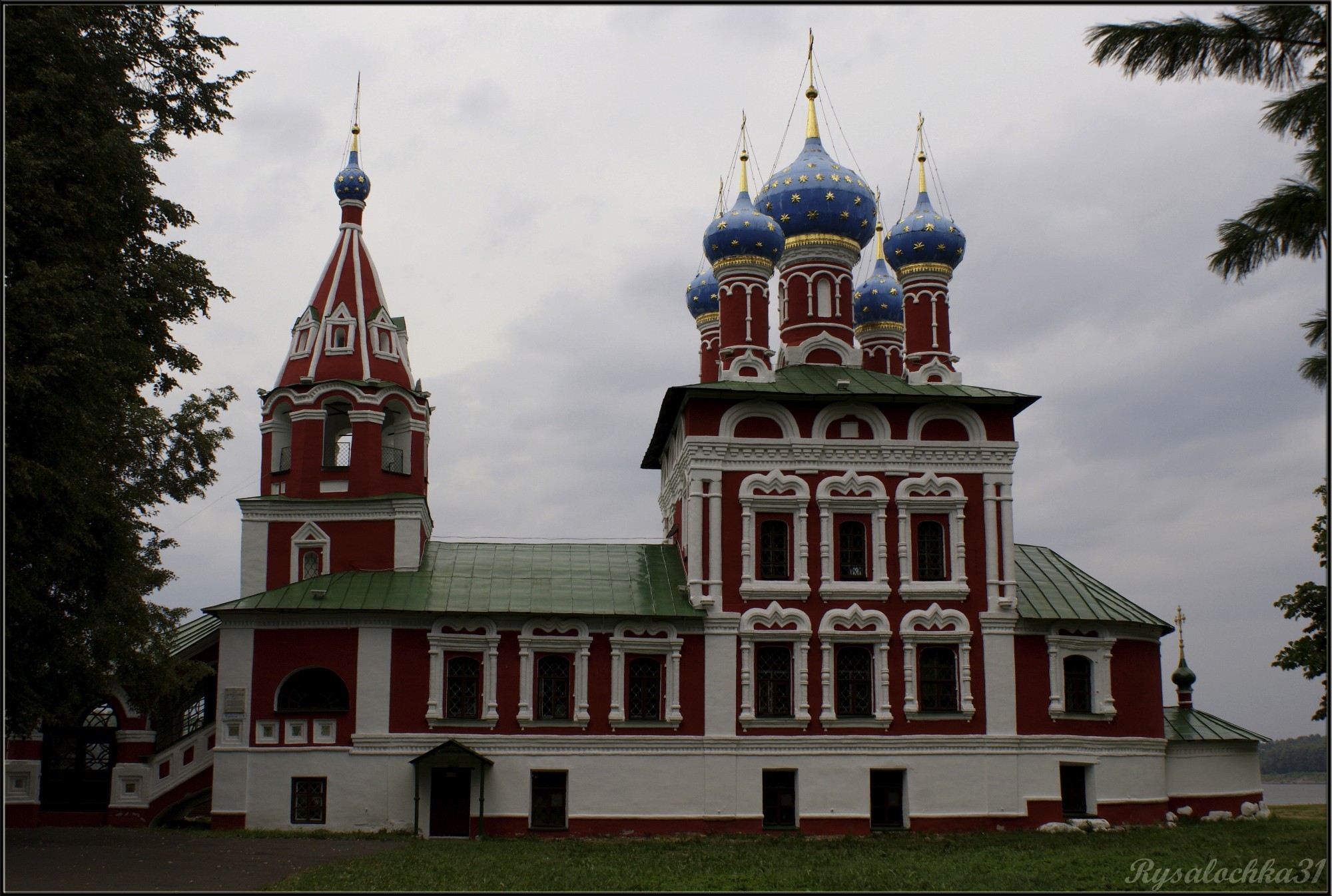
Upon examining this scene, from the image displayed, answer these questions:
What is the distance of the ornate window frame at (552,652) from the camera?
2227 centimetres

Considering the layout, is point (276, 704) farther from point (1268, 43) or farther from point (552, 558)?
point (1268, 43)

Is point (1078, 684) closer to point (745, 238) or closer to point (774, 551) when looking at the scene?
point (774, 551)

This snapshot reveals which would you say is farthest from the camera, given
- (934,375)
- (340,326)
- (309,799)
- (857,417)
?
(340,326)

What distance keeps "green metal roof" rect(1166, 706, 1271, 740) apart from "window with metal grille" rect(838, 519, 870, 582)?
6925mm

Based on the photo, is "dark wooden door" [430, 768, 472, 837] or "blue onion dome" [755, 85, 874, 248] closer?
"dark wooden door" [430, 768, 472, 837]

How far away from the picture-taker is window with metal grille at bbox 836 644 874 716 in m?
23.0

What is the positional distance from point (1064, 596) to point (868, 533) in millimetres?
4165

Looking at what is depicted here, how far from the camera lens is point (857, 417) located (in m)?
23.9

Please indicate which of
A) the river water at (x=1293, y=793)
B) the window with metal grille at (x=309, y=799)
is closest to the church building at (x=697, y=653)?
the window with metal grille at (x=309, y=799)

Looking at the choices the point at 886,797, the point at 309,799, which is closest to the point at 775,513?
the point at 886,797

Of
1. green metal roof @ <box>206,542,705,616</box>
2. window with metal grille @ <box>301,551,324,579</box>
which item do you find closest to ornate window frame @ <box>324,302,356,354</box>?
window with metal grille @ <box>301,551,324,579</box>

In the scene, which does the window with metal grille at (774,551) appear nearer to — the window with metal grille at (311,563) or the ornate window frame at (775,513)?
the ornate window frame at (775,513)

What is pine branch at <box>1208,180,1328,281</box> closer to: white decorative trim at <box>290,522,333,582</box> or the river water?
white decorative trim at <box>290,522,333,582</box>

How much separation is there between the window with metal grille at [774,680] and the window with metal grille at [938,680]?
8.13ft
